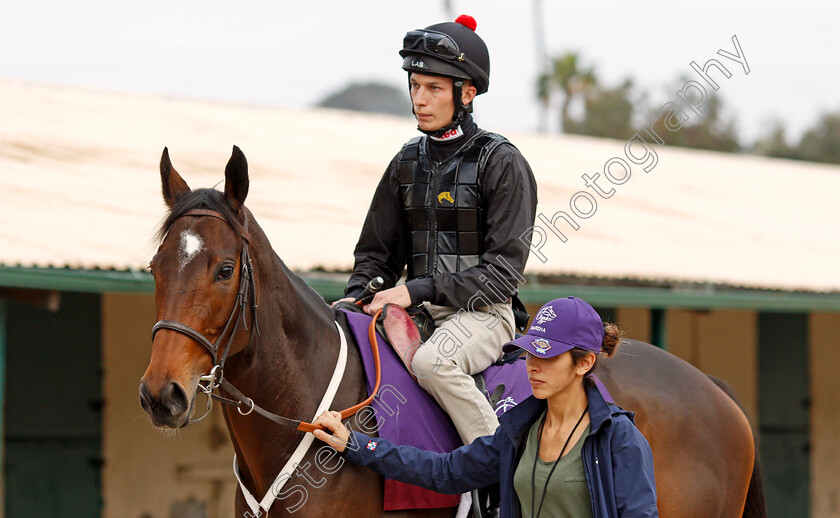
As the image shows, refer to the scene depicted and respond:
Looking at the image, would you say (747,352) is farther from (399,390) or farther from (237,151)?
(237,151)

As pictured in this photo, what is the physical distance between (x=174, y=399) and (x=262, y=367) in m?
0.54

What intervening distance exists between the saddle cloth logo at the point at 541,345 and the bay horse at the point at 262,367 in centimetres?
98

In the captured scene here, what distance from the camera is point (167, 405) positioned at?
9.57 feet

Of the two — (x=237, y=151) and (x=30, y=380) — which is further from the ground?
(x=237, y=151)

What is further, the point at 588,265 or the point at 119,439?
the point at 588,265

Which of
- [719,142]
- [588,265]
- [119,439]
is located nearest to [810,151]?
[719,142]

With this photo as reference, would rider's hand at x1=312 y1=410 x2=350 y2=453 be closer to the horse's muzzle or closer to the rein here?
the rein

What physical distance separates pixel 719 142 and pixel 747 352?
133 ft

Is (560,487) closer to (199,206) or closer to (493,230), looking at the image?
(493,230)

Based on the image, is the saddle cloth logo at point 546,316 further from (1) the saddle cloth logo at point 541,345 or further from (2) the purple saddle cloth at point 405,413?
(2) the purple saddle cloth at point 405,413

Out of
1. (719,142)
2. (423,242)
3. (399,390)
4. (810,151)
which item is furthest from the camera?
(719,142)

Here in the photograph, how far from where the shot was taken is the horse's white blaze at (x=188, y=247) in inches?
122

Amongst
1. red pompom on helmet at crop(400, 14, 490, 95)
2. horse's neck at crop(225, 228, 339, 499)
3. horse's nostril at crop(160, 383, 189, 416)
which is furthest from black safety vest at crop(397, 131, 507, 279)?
horse's nostril at crop(160, 383, 189, 416)

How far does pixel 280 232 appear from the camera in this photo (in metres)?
8.19
